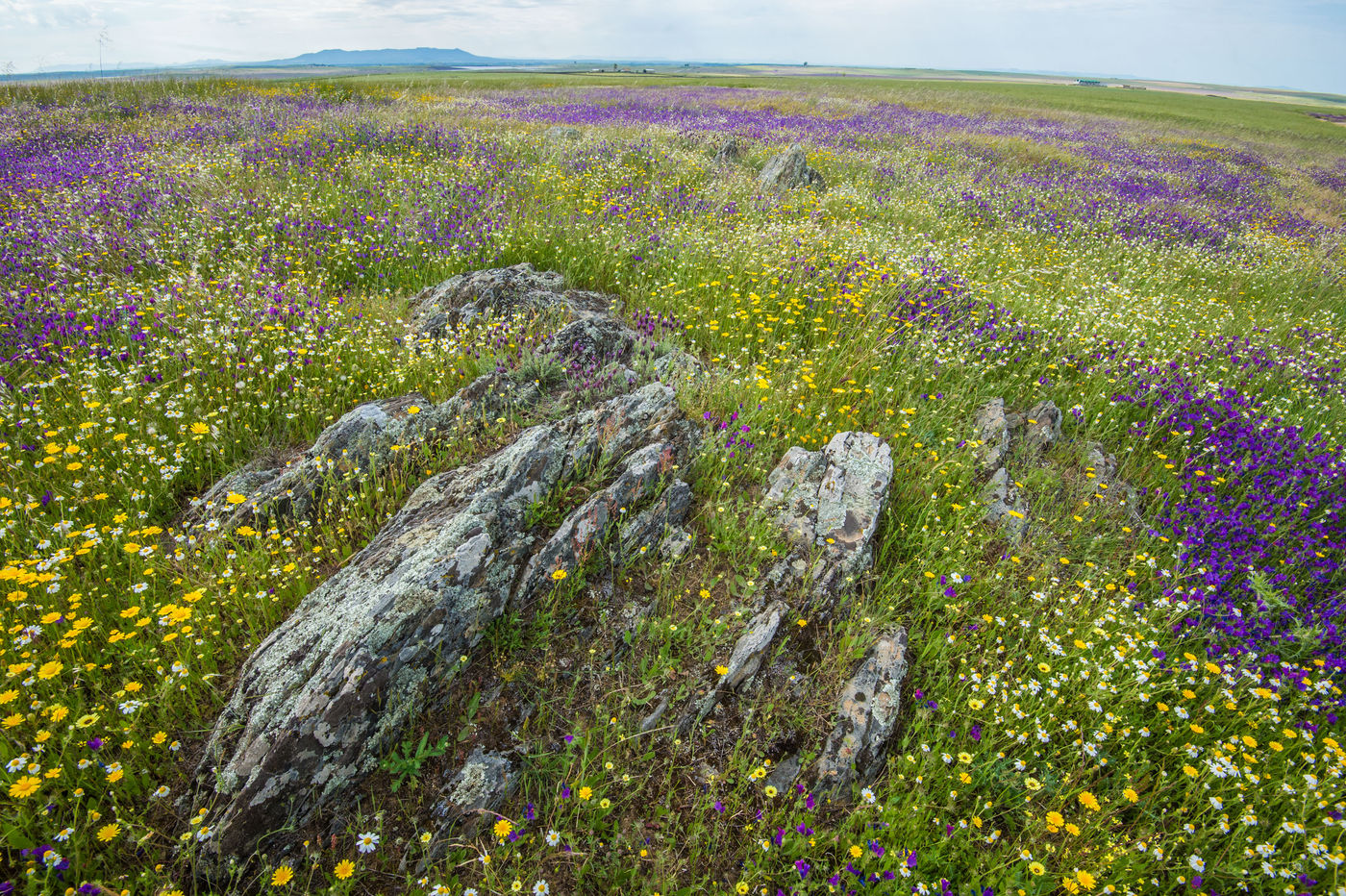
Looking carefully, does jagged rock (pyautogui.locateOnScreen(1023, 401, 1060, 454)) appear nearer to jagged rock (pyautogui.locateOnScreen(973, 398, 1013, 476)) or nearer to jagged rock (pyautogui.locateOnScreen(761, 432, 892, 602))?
jagged rock (pyautogui.locateOnScreen(973, 398, 1013, 476))

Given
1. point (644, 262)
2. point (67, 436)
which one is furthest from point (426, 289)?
point (67, 436)

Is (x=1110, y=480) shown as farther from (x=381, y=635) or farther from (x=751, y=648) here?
(x=381, y=635)

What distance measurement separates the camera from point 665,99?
35594 mm

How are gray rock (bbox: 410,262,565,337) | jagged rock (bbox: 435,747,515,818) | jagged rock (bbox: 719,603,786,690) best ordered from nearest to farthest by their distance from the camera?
jagged rock (bbox: 435,747,515,818) < jagged rock (bbox: 719,603,786,690) < gray rock (bbox: 410,262,565,337)

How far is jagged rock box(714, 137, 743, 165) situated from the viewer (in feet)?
55.5

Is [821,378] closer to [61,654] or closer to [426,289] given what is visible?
[426,289]

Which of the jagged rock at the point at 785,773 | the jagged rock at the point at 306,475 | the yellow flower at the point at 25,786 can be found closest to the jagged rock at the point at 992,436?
the jagged rock at the point at 785,773

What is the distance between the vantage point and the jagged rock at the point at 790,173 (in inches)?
579

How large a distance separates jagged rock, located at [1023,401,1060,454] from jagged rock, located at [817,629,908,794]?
3401mm

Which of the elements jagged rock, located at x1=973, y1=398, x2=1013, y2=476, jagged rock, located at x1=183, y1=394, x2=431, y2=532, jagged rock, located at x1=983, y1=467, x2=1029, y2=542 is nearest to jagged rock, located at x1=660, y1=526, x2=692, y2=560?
jagged rock, located at x1=183, y1=394, x2=431, y2=532

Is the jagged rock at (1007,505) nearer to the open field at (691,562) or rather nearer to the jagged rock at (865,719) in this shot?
the open field at (691,562)

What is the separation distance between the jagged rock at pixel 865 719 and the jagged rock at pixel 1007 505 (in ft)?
6.00

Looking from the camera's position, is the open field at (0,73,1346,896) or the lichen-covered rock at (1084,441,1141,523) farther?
the lichen-covered rock at (1084,441,1141,523)

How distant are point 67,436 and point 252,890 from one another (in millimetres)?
4292
